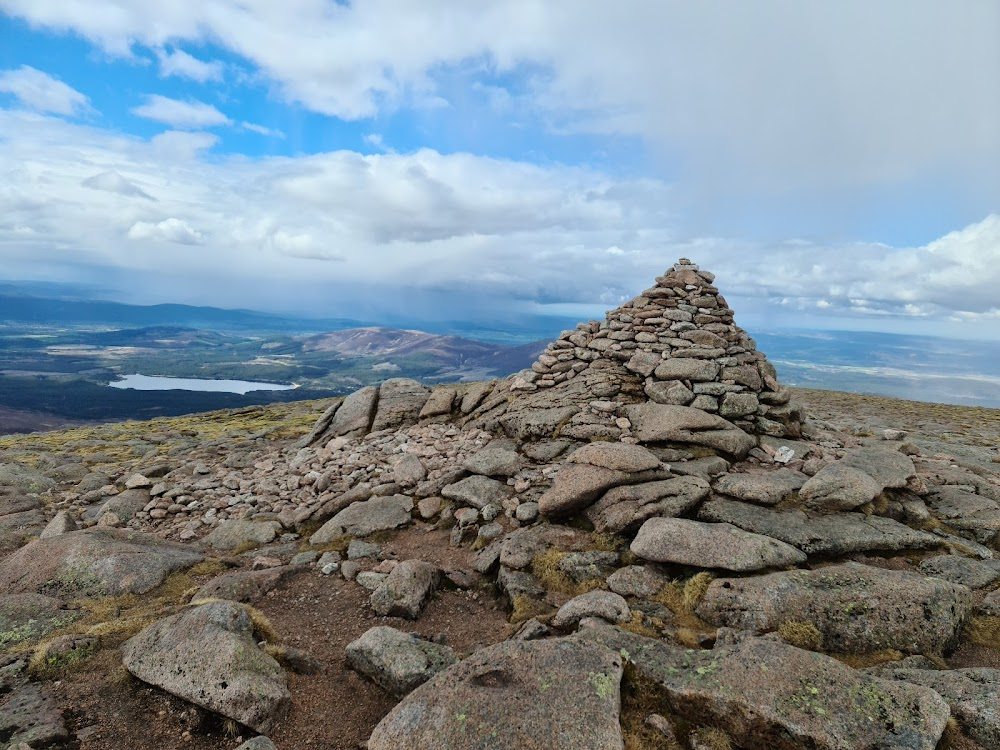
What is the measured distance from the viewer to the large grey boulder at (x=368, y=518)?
57.1 ft

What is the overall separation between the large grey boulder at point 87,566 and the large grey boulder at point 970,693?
18.1m

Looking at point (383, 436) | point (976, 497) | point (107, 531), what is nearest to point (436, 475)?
point (383, 436)

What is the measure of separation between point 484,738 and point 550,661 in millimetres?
1749

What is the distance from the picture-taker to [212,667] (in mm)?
8500

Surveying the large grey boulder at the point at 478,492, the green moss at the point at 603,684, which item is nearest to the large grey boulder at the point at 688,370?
the large grey boulder at the point at 478,492

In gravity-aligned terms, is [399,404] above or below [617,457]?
below

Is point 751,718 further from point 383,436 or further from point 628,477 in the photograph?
point 383,436

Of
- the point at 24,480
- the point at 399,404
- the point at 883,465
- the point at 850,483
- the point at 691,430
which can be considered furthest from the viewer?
the point at 399,404

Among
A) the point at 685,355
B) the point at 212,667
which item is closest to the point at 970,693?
the point at 212,667

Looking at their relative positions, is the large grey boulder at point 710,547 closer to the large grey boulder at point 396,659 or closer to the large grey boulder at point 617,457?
the large grey boulder at point 617,457

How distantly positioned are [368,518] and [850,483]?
1626 centimetres

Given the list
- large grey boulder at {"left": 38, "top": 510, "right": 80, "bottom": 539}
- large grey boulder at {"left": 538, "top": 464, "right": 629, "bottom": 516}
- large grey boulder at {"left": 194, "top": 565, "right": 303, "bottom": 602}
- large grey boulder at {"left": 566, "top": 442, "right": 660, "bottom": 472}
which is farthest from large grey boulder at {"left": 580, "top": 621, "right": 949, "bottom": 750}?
large grey boulder at {"left": 38, "top": 510, "right": 80, "bottom": 539}

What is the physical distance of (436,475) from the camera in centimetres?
2005

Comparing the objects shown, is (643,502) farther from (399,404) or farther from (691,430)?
(399,404)
